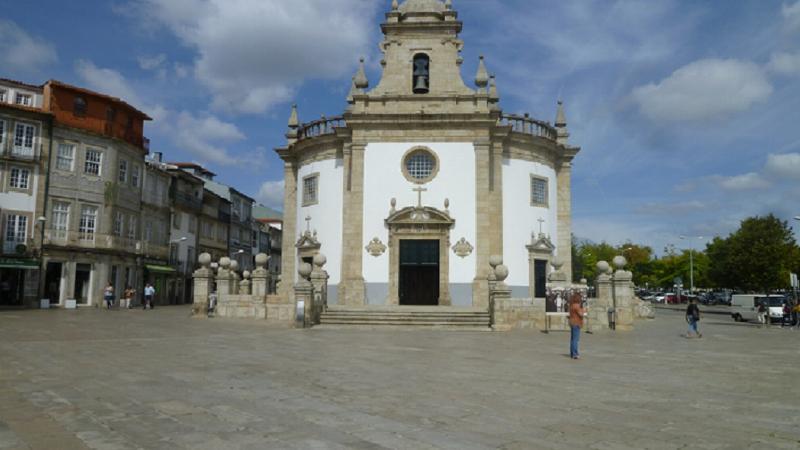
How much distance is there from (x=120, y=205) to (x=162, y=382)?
100 feet

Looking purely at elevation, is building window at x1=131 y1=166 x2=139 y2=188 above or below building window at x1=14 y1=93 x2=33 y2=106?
below

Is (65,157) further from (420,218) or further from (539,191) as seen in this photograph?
(539,191)

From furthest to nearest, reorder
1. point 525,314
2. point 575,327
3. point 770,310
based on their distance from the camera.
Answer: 1. point 770,310
2. point 525,314
3. point 575,327

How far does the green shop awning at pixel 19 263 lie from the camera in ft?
95.8

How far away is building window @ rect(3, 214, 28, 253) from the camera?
97.9ft

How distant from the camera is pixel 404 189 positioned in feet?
83.1

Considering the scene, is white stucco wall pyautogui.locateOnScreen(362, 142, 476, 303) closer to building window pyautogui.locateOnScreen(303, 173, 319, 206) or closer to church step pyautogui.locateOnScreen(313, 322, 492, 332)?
building window pyautogui.locateOnScreen(303, 173, 319, 206)

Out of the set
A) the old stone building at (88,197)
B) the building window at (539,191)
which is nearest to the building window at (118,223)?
the old stone building at (88,197)

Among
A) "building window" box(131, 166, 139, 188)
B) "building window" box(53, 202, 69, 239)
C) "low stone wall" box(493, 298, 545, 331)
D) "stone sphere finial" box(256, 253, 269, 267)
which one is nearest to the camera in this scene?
"low stone wall" box(493, 298, 545, 331)

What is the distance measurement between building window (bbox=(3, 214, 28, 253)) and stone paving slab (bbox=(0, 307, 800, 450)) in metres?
20.1

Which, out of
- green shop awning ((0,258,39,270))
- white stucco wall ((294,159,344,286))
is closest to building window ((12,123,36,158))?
green shop awning ((0,258,39,270))

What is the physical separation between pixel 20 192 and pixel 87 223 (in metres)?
3.80

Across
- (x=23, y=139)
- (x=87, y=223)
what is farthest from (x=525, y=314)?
(x=23, y=139)

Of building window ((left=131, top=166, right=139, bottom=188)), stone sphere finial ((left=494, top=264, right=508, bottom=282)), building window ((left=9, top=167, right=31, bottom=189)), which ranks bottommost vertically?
stone sphere finial ((left=494, top=264, right=508, bottom=282))
